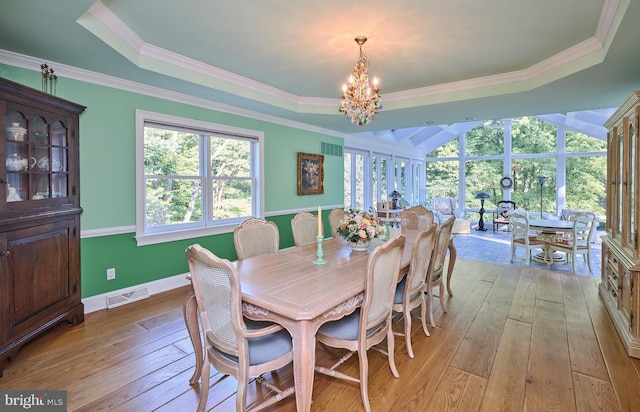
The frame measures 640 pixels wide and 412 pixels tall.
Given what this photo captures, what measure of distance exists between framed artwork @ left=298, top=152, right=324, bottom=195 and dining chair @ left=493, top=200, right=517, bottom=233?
19.7 feet

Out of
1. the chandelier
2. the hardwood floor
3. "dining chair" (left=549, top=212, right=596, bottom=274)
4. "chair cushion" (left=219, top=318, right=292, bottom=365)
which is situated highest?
the chandelier

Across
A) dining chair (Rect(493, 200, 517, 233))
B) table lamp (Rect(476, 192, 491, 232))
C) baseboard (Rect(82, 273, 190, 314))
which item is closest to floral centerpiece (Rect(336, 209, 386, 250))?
baseboard (Rect(82, 273, 190, 314))

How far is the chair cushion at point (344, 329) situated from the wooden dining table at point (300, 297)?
6.3 inches

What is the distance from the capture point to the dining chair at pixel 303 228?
339 centimetres

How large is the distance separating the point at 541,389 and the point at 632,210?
1.76 m

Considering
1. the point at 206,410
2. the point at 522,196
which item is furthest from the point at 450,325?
the point at 522,196

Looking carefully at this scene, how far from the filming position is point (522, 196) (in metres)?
10.0

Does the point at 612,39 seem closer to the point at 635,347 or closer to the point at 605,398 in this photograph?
the point at 635,347

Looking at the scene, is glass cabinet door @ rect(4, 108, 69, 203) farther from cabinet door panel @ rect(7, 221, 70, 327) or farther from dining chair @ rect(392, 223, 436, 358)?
dining chair @ rect(392, 223, 436, 358)

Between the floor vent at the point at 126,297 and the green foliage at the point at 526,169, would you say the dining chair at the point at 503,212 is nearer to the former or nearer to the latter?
the green foliage at the point at 526,169

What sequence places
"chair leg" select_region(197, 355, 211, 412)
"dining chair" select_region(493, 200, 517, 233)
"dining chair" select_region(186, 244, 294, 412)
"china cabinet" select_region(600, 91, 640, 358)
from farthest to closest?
"dining chair" select_region(493, 200, 517, 233) < "china cabinet" select_region(600, 91, 640, 358) < "chair leg" select_region(197, 355, 211, 412) < "dining chair" select_region(186, 244, 294, 412)

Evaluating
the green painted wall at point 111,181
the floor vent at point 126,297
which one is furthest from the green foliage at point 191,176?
the floor vent at point 126,297

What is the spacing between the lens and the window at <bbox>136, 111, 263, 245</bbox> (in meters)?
3.75

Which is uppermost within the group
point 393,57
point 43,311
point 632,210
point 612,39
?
point 393,57
